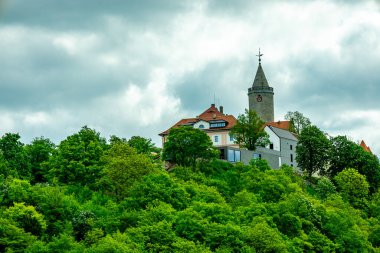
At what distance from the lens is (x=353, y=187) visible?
8325 centimetres

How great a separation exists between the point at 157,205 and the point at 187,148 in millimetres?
24316

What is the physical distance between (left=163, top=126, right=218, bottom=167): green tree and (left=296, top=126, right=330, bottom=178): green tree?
17.1 metres

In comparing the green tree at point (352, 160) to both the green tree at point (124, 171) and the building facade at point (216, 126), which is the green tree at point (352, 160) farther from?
the green tree at point (124, 171)

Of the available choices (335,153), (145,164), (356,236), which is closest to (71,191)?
(145,164)

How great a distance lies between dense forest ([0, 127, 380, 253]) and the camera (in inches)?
1970

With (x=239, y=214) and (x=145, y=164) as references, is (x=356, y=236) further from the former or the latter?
(x=145, y=164)

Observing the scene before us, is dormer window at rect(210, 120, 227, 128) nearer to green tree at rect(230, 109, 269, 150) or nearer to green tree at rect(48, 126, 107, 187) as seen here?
green tree at rect(230, 109, 269, 150)

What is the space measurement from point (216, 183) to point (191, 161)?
9.54 metres

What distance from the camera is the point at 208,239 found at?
171ft

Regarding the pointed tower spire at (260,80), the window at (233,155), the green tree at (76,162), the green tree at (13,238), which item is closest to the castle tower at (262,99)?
the pointed tower spire at (260,80)

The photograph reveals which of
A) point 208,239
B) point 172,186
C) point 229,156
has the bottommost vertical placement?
point 208,239

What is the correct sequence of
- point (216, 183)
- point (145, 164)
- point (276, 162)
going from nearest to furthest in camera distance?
point (145, 164) → point (216, 183) → point (276, 162)

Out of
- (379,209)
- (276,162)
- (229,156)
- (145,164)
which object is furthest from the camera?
(276,162)

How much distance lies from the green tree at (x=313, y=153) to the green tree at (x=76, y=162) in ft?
104
